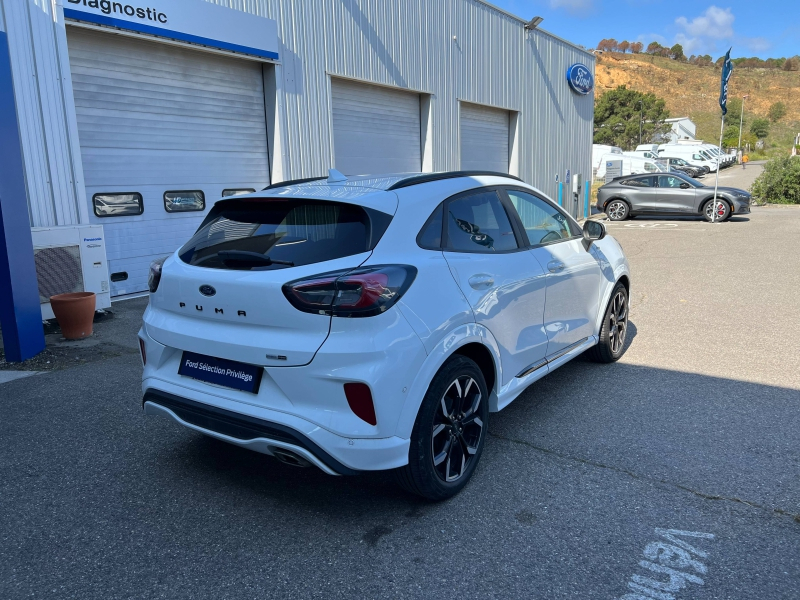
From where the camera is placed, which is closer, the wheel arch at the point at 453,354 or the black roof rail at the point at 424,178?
the wheel arch at the point at 453,354

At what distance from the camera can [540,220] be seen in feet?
14.7

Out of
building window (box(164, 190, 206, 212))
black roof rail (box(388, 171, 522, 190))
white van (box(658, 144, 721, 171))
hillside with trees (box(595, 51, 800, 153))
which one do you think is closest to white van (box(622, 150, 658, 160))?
white van (box(658, 144, 721, 171))

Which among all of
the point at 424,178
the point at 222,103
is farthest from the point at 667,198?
the point at 424,178

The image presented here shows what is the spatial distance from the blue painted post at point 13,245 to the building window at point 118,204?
241cm

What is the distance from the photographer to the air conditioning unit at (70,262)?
6.83m

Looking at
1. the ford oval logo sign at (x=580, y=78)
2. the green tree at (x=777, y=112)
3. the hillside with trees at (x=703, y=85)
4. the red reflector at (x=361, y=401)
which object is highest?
the hillside with trees at (x=703, y=85)

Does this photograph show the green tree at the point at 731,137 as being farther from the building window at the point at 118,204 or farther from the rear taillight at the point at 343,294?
the rear taillight at the point at 343,294

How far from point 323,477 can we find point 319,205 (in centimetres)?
152

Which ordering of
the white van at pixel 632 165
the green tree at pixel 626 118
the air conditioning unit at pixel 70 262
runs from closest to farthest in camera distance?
1. the air conditioning unit at pixel 70 262
2. the white van at pixel 632 165
3. the green tree at pixel 626 118

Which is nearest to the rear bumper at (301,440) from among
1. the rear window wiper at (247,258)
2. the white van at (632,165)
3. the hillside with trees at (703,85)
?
the rear window wiper at (247,258)

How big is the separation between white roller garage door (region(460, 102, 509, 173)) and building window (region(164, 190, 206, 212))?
7511 millimetres

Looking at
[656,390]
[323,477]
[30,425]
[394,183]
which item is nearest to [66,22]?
[30,425]

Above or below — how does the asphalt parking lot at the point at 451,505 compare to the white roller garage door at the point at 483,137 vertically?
below

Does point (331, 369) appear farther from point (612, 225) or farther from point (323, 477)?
point (612, 225)
